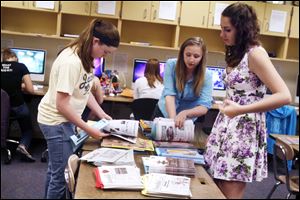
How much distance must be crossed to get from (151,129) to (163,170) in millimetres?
514

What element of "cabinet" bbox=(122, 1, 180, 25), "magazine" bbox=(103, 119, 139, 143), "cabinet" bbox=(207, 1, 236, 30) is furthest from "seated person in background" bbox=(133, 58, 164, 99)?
"magazine" bbox=(103, 119, 139, 143)

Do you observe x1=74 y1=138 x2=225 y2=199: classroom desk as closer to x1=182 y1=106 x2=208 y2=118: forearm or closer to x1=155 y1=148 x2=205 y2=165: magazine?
x1=155 y1=148 x2=205 y2=165: magazine

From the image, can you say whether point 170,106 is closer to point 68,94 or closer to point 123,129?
point 123,129

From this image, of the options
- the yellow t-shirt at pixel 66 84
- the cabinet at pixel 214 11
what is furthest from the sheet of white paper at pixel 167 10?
the yellow t-shirt at pixel 66 84

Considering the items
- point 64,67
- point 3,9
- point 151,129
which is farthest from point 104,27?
point 3,9

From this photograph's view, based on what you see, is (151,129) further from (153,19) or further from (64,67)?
(153,19)

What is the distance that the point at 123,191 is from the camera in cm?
120

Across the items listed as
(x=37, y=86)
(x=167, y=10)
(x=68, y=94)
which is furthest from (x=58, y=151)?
(x=167, y=10)

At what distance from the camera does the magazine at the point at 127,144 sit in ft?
5.38

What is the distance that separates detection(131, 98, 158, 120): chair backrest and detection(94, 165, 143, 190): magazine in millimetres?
1859

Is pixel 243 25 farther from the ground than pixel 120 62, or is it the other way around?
pixel 243 25

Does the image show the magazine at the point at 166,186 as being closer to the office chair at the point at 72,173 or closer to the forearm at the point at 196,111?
the office chair at the point at 72,173

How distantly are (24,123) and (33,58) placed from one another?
68 centimetres

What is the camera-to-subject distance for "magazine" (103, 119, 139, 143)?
5.71 feet
